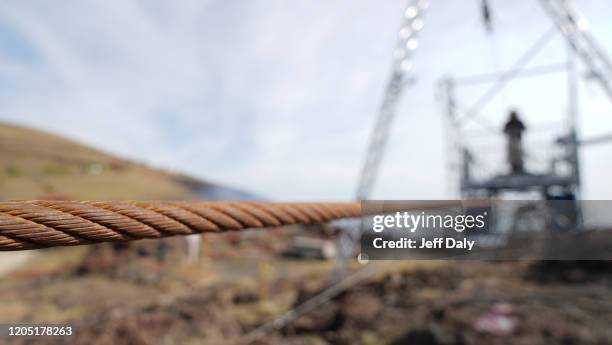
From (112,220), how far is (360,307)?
557 centimetres

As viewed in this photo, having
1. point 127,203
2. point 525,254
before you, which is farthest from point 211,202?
point 525,254

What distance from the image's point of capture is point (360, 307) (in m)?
5.70

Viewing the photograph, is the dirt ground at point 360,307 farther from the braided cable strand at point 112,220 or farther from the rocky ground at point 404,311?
the braided cable strand at point 112,220

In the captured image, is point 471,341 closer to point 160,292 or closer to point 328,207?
point 328,207

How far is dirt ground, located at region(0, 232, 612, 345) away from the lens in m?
4.13

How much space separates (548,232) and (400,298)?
4.75 metres

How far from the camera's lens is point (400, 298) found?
6117 millimetres

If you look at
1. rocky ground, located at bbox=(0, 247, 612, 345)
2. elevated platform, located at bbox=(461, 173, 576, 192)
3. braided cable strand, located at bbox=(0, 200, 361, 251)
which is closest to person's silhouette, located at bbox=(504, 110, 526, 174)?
elevated platform, located at bbox=(461, 173, 576, 192)

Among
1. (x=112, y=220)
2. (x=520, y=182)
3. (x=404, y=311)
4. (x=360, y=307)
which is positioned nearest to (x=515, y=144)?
(x=520, y=182)

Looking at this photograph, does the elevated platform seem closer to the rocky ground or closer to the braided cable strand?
the rocky ground

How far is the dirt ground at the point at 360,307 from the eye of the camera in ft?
13.6

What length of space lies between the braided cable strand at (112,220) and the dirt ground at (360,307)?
Result: 153 inches

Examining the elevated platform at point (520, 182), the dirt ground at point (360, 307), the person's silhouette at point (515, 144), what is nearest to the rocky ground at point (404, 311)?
the dirt ground at point (360, 307)

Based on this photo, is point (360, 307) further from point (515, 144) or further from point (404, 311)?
point (515, 144)
